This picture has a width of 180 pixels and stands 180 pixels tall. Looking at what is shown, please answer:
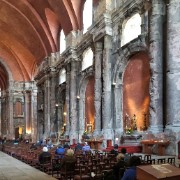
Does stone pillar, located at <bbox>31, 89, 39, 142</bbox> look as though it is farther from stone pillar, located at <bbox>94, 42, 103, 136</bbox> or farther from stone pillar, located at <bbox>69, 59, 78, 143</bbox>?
stone pillar, located at <bbox>94, 42, 103, 136</bbox>

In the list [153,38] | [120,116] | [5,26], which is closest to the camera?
[153,38]

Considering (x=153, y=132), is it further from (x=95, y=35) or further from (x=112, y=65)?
(x=95, y=35)

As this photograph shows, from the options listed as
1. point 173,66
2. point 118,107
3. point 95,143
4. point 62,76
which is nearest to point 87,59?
point 62,76

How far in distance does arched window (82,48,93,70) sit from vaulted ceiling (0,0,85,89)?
9.98ft

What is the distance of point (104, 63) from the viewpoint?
2019 centimetres

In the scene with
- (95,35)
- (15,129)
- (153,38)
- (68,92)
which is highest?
(95,35)

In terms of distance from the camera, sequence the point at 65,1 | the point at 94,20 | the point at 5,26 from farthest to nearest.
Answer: the point at 5,26 → the point at 65,1 → the point at 94,20

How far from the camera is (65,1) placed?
26.5m

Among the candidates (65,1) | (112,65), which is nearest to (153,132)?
(112,65)

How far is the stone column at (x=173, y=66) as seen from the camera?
13.5m

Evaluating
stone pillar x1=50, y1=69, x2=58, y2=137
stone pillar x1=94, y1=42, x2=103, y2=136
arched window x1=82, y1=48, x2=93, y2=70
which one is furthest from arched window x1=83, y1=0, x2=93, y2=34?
stone pillar x1=50, y1=69, x2=58, y2=137

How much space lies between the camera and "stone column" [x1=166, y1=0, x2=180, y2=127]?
13.5m

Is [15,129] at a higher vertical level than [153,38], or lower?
lower

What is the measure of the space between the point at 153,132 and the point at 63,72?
1782 centimetres
